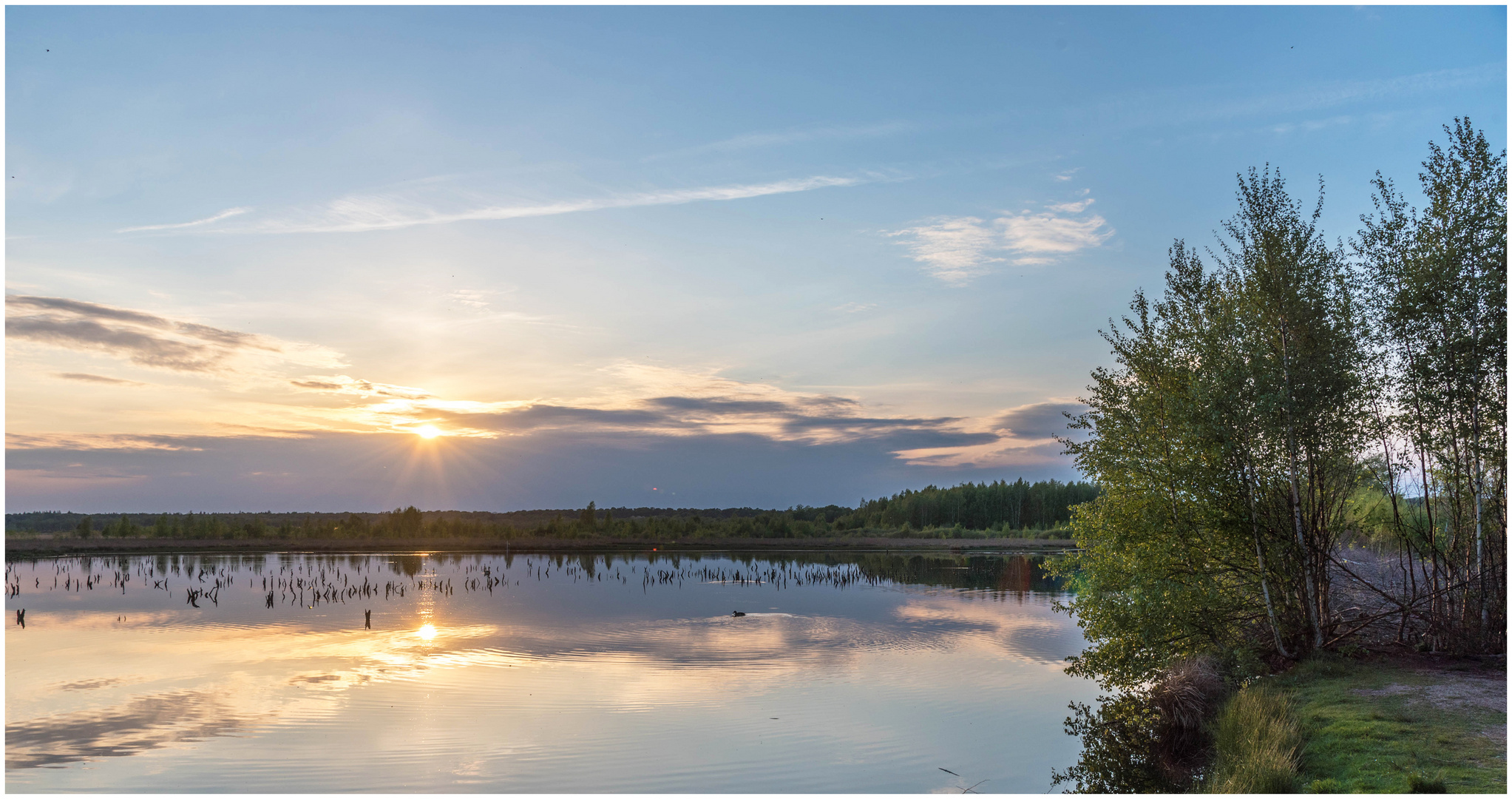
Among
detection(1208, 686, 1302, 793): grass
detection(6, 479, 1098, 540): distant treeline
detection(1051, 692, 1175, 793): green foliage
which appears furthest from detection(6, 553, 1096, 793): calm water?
detection(6, 479, 1098, 540): distant treeline

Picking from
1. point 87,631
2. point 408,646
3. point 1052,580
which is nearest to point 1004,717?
point 408,646

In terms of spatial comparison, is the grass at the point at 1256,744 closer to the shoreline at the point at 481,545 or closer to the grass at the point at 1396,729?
the grass at the point at 1396,729

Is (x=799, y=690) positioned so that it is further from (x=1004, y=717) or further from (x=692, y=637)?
(x=692, y=637)

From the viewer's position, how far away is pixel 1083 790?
16562 mm

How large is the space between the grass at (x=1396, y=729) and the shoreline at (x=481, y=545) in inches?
3223

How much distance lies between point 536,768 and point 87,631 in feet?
95.4

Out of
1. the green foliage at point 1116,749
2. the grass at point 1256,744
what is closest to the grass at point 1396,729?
the grass at point 1256,744

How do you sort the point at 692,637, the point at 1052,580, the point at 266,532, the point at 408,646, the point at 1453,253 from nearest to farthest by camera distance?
the point at 1453,253
the point at 408,646
the point at 692,637
the point at 1052,580
the point at 266,532

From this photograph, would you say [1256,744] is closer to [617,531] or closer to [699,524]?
[617,531]

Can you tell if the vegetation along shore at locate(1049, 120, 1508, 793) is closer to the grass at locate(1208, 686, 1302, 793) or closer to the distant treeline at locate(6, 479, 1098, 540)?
the grass at locate(1208, 686, 1302, 793)

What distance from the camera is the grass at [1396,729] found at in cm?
1272

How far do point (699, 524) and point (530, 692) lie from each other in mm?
101665

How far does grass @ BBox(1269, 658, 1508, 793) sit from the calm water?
5.00 m

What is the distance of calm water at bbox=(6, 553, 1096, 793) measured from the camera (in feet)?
56.7
